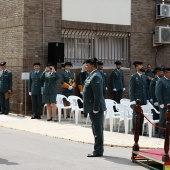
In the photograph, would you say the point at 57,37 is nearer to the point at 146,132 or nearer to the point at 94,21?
the point at 94,21

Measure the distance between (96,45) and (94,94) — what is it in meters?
11.0

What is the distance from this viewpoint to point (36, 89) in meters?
18.7

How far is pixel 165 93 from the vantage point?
14.3 meters

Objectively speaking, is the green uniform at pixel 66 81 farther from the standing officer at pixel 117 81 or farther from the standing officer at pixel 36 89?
the standing officer at pixel 117 81

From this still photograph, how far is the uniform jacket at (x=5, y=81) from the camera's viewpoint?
19.5m

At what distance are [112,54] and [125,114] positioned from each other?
7.23m

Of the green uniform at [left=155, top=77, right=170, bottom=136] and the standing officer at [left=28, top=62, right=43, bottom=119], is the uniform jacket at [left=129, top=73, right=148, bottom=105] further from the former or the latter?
the standing officer at [left=28, top=62, right=43, bottom=119]

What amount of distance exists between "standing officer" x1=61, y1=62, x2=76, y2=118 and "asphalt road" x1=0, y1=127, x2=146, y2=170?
5.37 m

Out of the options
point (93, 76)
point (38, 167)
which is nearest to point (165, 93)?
point (93, 76)

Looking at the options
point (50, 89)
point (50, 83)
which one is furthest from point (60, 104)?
point (50, 83)

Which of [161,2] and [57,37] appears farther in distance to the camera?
[161,2]

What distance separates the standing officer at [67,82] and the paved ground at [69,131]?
1103mm

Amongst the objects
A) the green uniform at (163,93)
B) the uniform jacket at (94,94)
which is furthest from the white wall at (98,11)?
the uniform jacket at (94,94)

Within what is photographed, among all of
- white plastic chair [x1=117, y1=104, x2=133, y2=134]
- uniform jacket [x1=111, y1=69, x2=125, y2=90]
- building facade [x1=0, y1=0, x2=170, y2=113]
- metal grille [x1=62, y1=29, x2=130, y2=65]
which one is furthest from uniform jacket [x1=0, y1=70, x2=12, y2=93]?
white plastic chair [x1=117, y1=104, x2=133, y2=134]
